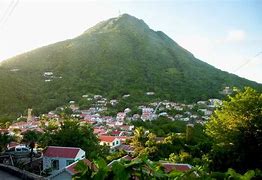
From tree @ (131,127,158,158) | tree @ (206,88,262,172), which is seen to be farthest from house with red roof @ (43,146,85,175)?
tree @ (206,88,262,172)

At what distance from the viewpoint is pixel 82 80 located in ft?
275

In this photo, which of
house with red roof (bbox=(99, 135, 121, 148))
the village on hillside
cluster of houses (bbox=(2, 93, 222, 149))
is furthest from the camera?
cluster of houses (bbox=(2, 93, 222, 149))

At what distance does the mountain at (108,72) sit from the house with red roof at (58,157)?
43.3 m

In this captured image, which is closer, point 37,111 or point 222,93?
point 37,111

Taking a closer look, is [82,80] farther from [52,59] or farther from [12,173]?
[12,173]

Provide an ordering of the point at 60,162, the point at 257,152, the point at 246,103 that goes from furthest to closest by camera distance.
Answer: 1. the point at 60,162
2. the point at 246,103
3. the point at 257,152

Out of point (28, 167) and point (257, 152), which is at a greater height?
point (257, 152)

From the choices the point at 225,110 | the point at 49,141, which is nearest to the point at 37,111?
the point at 49,141

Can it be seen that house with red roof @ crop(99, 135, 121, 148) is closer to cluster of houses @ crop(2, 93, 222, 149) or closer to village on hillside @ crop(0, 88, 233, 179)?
village on hillside @ crop(0, 88, 233, 179)

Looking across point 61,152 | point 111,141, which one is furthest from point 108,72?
point 61,152

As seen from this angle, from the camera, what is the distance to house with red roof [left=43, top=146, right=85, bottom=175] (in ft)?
62.8

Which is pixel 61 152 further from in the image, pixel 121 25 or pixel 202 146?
pixel 121 25

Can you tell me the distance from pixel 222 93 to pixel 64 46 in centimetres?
4429

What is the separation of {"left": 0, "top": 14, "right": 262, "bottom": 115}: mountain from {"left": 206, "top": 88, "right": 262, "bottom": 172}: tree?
51.4m
